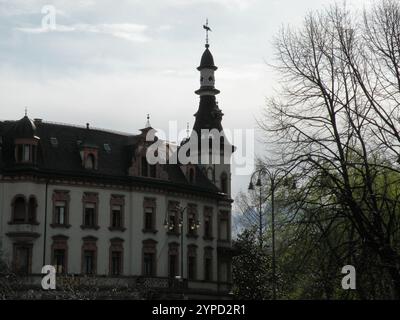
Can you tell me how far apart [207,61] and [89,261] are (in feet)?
84.0

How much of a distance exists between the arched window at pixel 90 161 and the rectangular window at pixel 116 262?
6843mm

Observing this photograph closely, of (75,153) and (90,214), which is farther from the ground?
(75,153)

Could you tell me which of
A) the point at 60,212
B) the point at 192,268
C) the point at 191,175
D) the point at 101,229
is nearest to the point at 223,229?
the point at 191,175

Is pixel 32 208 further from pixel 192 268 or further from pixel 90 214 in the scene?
pixel 192 268

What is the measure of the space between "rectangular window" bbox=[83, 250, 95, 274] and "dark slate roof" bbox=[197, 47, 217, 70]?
958 inches

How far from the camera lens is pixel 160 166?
2692 inches

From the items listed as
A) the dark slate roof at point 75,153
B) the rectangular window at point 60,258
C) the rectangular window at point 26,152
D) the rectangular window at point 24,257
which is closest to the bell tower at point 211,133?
the dark slate roof at point 75,153

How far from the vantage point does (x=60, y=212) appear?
203 ft

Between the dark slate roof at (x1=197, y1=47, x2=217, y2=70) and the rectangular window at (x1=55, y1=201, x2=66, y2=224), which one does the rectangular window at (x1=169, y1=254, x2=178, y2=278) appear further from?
the dark slate roof at (x1=197, y1=47, x2=217, y2=70)

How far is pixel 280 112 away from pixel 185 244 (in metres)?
38.9

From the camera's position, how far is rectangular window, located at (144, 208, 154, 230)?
219ft
